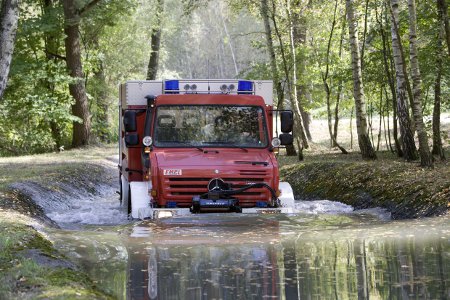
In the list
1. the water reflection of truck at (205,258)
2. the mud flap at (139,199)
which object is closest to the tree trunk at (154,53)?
the mud flap at (139,199)

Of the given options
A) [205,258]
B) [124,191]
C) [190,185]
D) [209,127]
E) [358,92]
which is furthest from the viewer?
[358,92]

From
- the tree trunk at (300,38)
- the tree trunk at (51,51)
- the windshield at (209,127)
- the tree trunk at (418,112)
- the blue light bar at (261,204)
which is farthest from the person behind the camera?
the tree trunk at (51,51)

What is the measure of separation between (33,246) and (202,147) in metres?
5.47

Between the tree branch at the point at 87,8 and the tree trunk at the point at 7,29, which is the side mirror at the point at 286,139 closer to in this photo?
the tree trunk at the point at 7,29

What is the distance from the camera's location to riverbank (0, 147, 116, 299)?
307 inches

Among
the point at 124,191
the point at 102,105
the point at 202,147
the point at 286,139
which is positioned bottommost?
the point at 124,191

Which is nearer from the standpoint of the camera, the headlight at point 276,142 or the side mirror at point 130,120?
the side mirror at point 130,120

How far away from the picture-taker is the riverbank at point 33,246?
7.79 metres

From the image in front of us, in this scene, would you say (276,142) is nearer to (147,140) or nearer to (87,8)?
(147,140)

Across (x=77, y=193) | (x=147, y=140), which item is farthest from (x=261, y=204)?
(x=77, y=193)

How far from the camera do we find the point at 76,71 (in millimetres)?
37750

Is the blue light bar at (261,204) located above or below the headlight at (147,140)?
below

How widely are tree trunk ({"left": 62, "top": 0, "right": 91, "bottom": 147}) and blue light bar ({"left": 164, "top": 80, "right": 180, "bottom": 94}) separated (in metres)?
21.2

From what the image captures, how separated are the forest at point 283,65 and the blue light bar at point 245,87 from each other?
14.4ft
